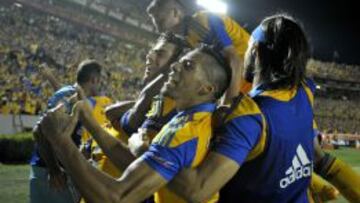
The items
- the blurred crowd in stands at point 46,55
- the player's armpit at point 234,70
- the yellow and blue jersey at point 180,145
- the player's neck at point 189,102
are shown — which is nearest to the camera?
the yellow and blue jersey at point 180,145

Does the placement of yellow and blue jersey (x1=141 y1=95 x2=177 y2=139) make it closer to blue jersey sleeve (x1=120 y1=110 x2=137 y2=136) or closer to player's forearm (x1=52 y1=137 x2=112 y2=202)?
blue jersey sleeve (x1=120 y1=110 x2=137 y2=136)

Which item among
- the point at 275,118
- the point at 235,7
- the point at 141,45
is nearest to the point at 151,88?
the point at 275,118

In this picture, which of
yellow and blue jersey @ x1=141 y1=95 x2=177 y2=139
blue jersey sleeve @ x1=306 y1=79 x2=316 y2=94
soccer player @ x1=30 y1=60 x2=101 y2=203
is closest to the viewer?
blue jersey sleeve @ x1=306 y1=79 x2=316 y2=94

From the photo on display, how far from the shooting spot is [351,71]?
6481 centimetres

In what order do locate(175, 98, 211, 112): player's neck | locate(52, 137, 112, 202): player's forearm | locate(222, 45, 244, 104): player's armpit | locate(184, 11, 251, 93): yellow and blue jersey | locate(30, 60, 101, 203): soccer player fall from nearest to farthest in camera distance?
locate(52, 137, 112, 202): player's forearm, locate(175, 98, 211, 112): player's neck, locate(222, 45, 244, 104): player's armpit, locate(184, 11, 251, 93): yellow and blue jersey, locate(30, 60, 101, 203): soccer player

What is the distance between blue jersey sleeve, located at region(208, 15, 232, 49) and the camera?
411 centimetres

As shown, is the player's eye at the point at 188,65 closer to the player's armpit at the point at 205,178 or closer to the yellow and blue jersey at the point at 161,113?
the player's armpit at the point at 205,178

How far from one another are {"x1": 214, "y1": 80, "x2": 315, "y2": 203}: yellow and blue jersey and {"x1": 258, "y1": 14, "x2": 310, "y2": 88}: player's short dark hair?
2.2 inches

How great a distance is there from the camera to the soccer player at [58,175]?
449 cm

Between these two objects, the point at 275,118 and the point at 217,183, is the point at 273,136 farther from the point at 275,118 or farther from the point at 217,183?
the point at 217,183

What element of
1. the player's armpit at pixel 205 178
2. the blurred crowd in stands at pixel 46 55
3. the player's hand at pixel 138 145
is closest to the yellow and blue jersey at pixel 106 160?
the player's hand at pixel 138 145

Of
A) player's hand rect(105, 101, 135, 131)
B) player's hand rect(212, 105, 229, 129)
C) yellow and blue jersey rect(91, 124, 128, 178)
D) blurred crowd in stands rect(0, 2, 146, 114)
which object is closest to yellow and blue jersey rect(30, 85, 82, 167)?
player's hand rect(105, 101, 135, 131)

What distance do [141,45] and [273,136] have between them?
3932cm

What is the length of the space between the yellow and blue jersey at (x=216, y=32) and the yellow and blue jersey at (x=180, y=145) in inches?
57.9
